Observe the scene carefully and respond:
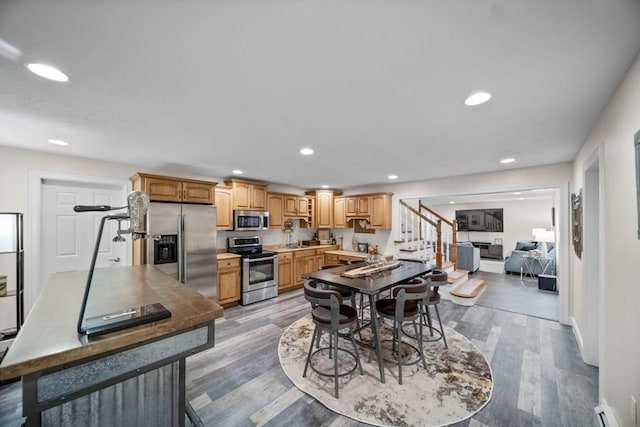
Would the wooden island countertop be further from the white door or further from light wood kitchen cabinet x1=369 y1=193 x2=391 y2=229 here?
light wood kitchen cabinet x1=369 y1=193 x2=391 y2=229

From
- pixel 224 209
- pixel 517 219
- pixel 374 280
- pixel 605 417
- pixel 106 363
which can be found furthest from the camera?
pixel 517 219

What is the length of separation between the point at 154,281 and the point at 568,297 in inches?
207

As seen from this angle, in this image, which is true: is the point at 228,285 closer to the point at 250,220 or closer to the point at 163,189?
the point at 250,220

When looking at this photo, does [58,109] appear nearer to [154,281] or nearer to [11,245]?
[154,281]

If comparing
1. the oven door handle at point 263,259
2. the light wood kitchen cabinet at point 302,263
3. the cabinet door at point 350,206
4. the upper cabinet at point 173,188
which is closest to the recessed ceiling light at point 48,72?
the upper cabinet at point 173,188

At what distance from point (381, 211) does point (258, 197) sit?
267cm

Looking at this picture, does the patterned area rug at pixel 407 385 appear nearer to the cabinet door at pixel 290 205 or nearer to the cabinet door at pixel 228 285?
the cabinet door at pixel 228 285

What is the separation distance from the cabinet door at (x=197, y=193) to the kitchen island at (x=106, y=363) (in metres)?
2.29

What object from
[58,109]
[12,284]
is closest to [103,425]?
[58,109]

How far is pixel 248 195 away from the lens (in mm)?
4785

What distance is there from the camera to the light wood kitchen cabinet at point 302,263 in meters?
5.36

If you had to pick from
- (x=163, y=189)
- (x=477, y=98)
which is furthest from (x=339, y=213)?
(x=477, y=98)

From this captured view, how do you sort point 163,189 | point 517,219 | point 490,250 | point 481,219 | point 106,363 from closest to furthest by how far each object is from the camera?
point 106,363 < point 163,189 < point 517,219 < point 490,250 < point 481,219

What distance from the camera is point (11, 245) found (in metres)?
2.56
